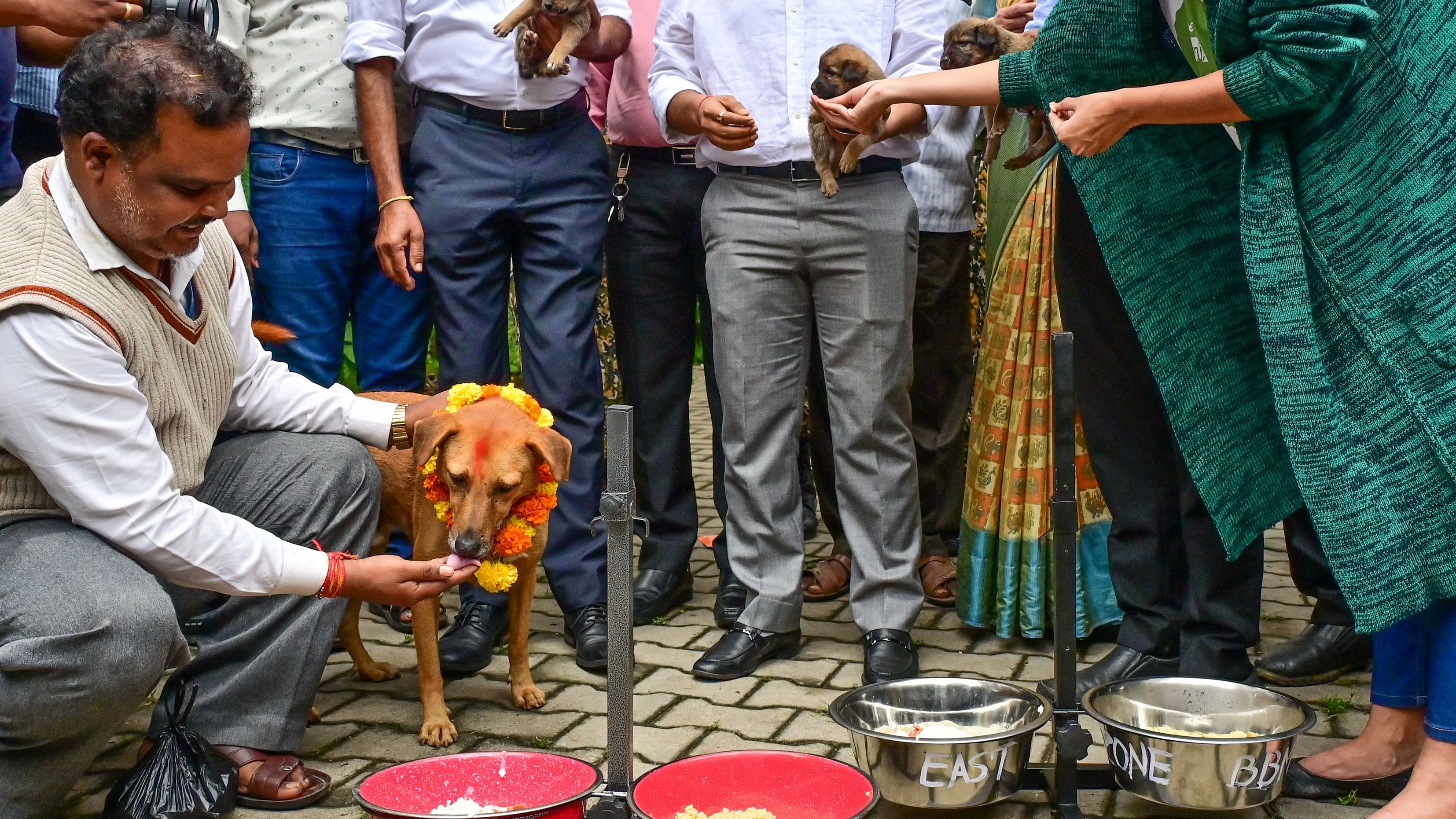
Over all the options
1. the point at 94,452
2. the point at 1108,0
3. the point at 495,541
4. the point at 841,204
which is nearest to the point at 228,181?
the point at 94,452

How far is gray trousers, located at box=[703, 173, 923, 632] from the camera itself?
409cm

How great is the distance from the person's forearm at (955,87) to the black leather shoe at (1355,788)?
1816 millimetres

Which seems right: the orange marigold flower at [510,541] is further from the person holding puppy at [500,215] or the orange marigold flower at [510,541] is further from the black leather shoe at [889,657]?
the black leather shoe at [889,657]

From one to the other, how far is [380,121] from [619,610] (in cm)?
227

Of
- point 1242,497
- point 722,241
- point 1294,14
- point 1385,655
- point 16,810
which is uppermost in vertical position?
point 1294,14

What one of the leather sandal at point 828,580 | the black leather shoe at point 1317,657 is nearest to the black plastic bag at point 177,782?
the leather sandal at point 828,580

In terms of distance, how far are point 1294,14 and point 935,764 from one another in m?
1.73

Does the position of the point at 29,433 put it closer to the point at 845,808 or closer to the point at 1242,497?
the point at 845,808

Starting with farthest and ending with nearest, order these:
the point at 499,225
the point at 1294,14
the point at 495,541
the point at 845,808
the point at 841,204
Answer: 1. the point at 499,225
2. the point at 841,204
3. the point at 495,541
4. the point at 845,808
5. the point at 1294,14

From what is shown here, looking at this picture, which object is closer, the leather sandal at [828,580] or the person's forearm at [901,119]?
the person's forearm at [901,119]

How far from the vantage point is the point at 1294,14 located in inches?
107

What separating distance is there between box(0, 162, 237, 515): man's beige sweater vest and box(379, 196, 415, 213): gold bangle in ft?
3.01

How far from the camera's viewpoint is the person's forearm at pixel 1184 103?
2.87 meters

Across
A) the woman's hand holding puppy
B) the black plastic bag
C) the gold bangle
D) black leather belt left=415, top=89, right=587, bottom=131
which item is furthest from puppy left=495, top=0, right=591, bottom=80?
the black plastic bag
